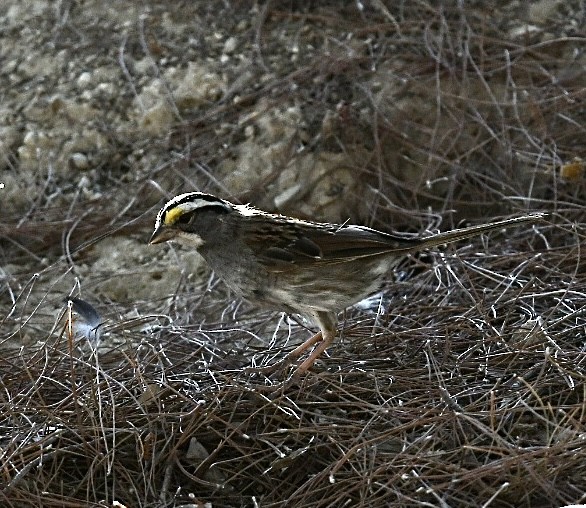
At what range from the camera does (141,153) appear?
8.69 meters

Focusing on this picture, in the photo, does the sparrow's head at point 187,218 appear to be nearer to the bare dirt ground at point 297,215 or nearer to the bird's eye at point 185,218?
the bird's eye at point 185,218

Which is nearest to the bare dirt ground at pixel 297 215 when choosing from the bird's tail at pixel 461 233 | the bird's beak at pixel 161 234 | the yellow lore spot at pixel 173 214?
the bird's tail at pixel 461 233

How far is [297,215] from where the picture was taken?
26.9ft

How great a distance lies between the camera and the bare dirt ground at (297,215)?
5008 millimetres

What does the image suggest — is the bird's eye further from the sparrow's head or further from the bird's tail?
the bird's tail

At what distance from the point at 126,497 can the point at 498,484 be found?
5.28 ft

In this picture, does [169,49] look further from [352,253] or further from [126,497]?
[126,497]

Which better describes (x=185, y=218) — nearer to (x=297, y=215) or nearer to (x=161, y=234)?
(x=161, y=234)

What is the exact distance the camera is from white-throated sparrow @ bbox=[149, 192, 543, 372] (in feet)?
18.7

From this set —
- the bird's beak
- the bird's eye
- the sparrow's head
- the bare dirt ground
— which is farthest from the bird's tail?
the bird's beak

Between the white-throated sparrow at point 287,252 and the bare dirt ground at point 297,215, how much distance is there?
0.37 metres

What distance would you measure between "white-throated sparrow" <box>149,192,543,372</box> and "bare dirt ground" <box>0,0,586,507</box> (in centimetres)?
37

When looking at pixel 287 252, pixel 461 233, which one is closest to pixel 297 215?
pixel 287 252

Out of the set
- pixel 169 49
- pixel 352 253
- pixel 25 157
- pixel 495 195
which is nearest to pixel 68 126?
pixel 25 157
